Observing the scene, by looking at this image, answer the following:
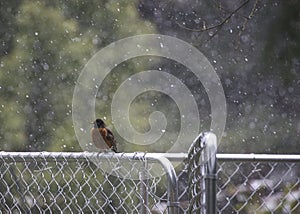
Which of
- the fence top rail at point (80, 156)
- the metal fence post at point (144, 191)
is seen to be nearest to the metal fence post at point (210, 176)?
the fence top rail at point (80, 156)

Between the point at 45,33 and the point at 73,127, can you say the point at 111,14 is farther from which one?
the point at 73,127

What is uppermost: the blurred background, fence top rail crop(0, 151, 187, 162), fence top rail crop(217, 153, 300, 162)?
fence top rail crop(217, 153, 300, 162)

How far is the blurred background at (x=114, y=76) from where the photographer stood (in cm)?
658

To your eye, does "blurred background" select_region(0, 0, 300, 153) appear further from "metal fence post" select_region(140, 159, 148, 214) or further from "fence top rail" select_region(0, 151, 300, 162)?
"metal fence post" select_region(140, 159, 148, 214)

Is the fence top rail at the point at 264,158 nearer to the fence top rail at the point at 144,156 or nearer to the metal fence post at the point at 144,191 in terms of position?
the fence top rail at the point at 144,156

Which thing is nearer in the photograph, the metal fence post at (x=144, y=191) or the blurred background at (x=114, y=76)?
the metal fence post at (x=144, y=191)

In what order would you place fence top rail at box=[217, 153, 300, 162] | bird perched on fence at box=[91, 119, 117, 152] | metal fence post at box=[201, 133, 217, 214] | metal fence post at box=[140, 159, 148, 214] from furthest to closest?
bird perched on fence at box=[91, 119, 117, 152], metal fence post at box=[140, 159, 148, 214], fence top rail at box=[217, 153, 300, 162], metal fence post at box=[201, 133, 217, 214]

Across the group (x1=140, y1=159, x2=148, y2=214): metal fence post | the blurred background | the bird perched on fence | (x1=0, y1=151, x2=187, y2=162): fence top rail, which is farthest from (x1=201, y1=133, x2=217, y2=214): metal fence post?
the blurred background

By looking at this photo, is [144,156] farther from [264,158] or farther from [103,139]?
[103,139]

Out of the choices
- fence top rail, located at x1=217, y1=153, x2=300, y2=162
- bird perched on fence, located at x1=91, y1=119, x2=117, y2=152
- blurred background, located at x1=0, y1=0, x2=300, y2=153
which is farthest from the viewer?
blurred background, located at x1=0, y1=0, x2=300, y2=153

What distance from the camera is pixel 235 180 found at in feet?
21.0

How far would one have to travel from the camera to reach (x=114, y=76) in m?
6.83

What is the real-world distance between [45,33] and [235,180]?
2171 mm

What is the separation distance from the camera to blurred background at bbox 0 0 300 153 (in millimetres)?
6578
